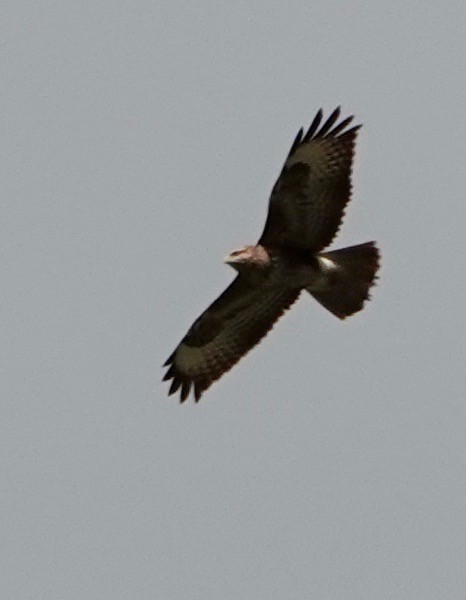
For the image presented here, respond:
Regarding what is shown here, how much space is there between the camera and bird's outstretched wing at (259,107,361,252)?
50.6 ft

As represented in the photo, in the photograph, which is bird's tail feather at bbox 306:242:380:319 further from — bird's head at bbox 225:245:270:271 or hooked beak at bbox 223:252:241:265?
hooked beak at bbox 223:252:241:265

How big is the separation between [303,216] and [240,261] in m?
0.69

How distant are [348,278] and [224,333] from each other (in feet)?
5.63

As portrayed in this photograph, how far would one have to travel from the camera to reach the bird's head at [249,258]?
51.4ft

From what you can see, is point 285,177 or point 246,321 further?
point 246,321

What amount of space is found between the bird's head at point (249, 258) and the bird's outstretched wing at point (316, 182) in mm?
299

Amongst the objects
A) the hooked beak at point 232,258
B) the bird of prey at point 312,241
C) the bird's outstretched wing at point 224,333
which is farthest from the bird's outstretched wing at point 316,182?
the bird's outstretched wing at point 224,333

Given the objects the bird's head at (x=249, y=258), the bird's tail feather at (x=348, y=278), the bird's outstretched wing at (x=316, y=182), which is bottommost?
the bird's tail feather at (x=348, y=278)

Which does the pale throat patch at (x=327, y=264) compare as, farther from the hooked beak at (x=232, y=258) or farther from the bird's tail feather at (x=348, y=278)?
the hooked beak at (x=232, y=258)

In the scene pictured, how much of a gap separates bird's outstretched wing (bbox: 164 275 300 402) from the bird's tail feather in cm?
64

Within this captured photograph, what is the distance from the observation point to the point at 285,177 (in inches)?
608

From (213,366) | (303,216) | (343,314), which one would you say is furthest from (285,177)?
(213,366)

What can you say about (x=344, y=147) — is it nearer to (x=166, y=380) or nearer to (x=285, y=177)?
(x=285, y=177)

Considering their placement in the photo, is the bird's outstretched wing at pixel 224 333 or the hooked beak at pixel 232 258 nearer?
the hooked beak at pixel 232 258
